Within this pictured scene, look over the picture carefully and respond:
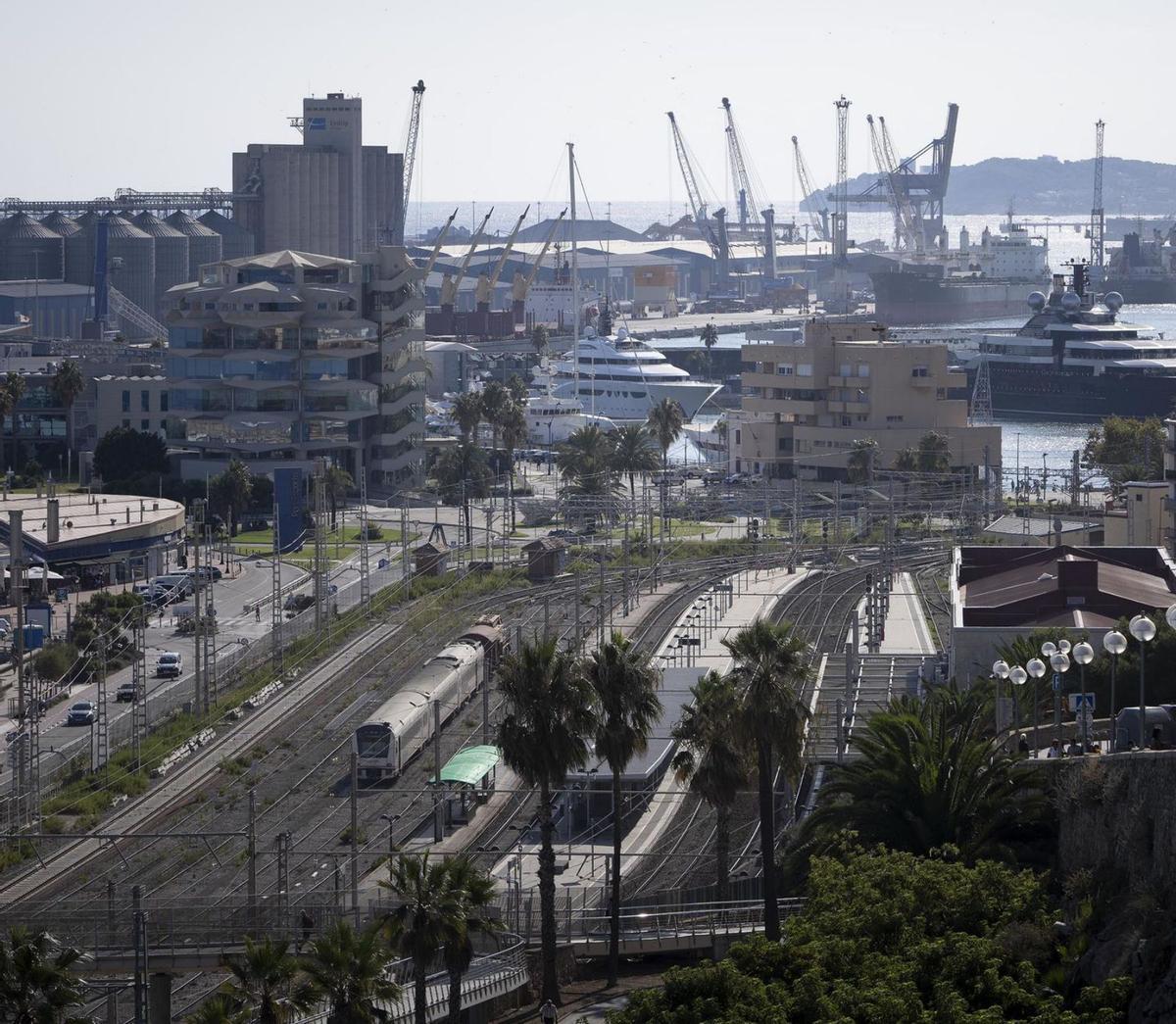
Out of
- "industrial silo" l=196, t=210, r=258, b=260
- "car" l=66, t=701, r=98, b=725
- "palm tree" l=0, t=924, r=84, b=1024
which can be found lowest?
"car" l=66, t=701, r=98, b=725

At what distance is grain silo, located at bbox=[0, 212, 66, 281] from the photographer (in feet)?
391

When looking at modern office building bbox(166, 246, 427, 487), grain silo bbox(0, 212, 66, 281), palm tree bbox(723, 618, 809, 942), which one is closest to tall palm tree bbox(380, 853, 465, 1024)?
palm tree bbox(723, 618, 809, 942)

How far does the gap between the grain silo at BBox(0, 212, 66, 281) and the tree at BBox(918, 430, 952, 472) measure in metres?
69.8

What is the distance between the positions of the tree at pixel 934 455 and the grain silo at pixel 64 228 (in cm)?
6945

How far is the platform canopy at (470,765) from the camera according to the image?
88.1 ft

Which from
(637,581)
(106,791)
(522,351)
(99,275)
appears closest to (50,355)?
(99,275)

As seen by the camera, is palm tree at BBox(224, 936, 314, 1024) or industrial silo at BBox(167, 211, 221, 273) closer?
palm tree at BBox(224, 936, 314, 1024)

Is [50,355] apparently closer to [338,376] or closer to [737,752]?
[338,376]

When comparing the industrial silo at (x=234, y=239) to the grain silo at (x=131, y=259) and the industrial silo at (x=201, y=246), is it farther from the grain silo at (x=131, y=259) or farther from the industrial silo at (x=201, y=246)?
the grain silo at (x=131, y=259)

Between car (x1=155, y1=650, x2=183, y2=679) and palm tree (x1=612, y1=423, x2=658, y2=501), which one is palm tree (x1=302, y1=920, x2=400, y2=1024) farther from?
palm tree (x1=612, y1=423, x2=658, y2=501)

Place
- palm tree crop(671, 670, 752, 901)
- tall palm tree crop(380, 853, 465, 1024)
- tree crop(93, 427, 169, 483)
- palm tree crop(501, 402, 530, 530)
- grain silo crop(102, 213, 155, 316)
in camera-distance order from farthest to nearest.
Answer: grain silo crop(102, 213, 155, 316), tree crop(93, 427, 169, 483), palm tree crop(501, 402, 530, 530), palm tree crop(671, 670, 752, 901), tall palm tree crop(380, 853, 465, 1024)

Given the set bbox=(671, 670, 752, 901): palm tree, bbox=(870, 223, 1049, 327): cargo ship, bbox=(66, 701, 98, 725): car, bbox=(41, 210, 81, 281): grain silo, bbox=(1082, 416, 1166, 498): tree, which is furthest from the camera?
bbox=(870, 223, 1049, 327): cargo ship

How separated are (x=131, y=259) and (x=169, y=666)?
276ft

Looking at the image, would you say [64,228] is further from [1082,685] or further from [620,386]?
[1082,685]
